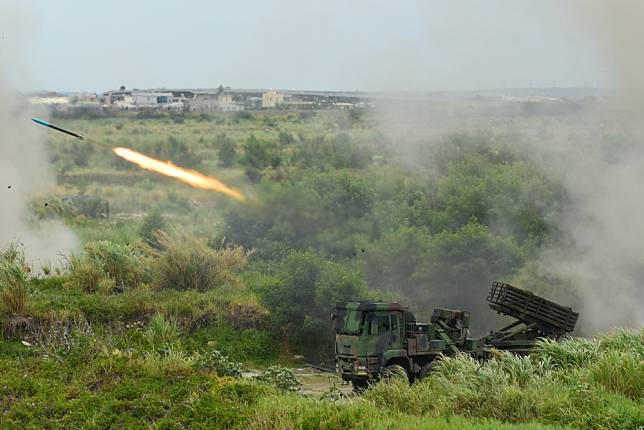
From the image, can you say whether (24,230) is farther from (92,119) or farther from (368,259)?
(92,119)

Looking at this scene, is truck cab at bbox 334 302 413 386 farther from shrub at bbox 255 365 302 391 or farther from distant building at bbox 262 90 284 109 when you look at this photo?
distant building at bbox 262 90 284 109

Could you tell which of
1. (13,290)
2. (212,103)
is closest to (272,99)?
(212,103)

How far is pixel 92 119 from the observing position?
197ft

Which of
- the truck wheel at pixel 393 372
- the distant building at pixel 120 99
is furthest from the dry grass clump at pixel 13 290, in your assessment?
the distant building at pixel 120 99

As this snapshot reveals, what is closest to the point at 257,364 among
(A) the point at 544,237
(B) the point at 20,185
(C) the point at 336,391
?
(C) the point at 336,391

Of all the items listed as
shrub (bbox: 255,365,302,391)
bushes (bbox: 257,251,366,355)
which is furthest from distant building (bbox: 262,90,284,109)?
shrub (bbox: 255,365,302,391)

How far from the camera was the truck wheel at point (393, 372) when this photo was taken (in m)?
16.7

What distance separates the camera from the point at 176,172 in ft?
78.1

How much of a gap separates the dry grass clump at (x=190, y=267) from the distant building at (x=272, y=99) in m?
54.2

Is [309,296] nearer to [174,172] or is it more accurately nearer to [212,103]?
[174,172]

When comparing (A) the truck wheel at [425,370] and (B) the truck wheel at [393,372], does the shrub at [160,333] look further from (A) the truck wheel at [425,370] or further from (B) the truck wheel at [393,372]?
(A) the truck wheel at [425,370]

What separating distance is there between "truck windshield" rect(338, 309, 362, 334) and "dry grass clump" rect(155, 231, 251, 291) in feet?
21.5

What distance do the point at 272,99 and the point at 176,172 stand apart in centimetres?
5732

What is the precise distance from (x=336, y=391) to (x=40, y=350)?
482 cm
